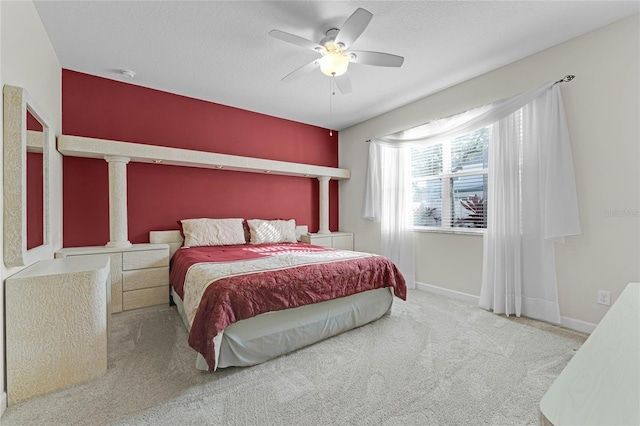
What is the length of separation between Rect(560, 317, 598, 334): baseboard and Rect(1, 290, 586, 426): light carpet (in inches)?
3.7

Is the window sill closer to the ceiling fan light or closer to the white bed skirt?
the white bed skirt

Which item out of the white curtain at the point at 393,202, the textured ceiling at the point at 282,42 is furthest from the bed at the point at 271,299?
the textured ceiling at the point at 282,42

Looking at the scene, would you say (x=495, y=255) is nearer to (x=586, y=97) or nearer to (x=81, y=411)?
(x=586, y=97)

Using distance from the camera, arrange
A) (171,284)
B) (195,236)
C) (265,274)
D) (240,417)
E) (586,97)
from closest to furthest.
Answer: (240,417) → (265,274) → (586,97) → (171,284) → (195,236)

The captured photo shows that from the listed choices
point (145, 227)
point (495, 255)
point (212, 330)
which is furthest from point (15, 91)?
point (495, 255)

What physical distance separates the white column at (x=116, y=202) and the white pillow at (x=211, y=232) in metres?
0.65

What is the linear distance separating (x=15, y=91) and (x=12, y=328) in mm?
1371

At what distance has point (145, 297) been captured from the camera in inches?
122

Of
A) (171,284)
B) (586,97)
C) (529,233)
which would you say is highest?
(586,97)

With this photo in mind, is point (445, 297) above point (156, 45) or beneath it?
beneath

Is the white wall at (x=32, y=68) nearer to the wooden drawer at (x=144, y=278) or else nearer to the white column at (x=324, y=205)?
the wooden drawer at (x=144, y=278)

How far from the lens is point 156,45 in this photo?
2623 mm

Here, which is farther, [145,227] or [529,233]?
[145,227]

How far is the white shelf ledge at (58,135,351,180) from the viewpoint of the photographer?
2.88m
